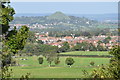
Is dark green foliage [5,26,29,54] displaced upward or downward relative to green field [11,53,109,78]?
upward

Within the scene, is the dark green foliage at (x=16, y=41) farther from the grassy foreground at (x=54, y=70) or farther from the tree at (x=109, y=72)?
the grassy foreground at (x=54, y=70)

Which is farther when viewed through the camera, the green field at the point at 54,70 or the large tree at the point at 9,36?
the green field at the point at 54,70

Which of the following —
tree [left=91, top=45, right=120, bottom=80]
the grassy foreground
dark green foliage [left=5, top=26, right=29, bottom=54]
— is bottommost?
the grassy foreground

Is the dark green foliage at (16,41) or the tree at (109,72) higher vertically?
the dark green foliage at (16,41)

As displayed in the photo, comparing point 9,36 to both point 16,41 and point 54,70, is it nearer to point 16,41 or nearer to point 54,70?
point 16,41

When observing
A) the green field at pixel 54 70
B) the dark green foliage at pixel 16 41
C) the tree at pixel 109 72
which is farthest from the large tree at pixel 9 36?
the green field at pixel 54 70

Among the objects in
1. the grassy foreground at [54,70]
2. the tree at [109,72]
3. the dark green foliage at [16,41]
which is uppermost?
the dark green foliage at [16,41]

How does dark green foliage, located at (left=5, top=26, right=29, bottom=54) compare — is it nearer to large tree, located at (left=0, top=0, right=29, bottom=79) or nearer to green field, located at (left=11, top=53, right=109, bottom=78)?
large tree, located at (left=0, top=0, right=29, bottom=79)

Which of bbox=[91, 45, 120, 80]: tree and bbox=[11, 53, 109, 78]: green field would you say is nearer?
bbox=[91, 45, 120, 80]: tree

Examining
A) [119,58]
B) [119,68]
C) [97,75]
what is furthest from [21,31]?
[119,58]

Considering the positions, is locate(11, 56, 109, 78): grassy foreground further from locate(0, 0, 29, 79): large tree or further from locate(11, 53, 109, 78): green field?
locate(0, 0, 29, 79): large tree

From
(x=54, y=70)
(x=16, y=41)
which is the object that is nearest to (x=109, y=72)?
(x=16, y=41)

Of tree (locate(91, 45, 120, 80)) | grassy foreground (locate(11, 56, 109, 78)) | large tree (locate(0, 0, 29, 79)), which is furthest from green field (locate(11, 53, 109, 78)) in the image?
large tree (locate(0, 0, 29, 79))

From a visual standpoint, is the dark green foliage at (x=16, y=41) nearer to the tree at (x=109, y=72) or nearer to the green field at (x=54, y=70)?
the tree at (x=109, y=72)
